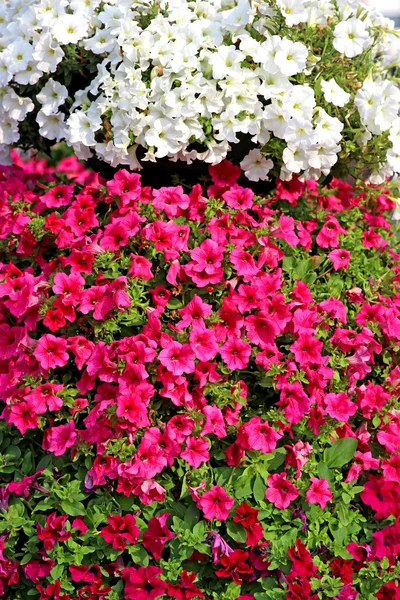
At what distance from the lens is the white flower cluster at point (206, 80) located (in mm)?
2447

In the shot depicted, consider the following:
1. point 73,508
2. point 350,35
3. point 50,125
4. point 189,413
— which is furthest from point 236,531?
point 350,35

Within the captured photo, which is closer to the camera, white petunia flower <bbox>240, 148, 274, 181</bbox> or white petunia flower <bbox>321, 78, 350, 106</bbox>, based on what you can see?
white petunia flower <bbox>321, 78, 350, 106</bbox>

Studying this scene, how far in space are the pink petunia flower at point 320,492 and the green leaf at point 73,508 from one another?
0.64m

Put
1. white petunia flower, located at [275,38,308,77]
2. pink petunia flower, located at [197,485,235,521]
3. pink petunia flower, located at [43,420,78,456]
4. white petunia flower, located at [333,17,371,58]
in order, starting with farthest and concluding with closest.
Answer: white petunia flower, located at [333,17,371,58]
white petunia flower, located at [275,38,308,77]
pink petunia flower, located at [43,420,78,456]
pink petunia flower, located at [197,485,235,521]

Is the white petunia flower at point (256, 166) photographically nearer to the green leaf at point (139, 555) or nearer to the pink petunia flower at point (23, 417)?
the pink petunia flower at point (23, 417)

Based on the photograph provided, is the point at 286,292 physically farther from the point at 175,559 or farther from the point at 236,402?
the point at 175,559

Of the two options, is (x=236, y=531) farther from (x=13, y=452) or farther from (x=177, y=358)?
(x=13, y=452)

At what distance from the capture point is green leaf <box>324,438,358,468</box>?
7.44 ft

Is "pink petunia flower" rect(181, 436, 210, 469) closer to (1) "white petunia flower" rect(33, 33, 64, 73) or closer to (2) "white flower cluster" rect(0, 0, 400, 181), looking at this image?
(2) "white flower cluster" rect(0, 0, 400, 181)

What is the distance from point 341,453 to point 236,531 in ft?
1.31

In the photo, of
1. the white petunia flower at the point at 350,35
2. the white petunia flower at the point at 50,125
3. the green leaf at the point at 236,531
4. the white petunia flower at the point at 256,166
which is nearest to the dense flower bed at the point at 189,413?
the green leaf at the point at 236,531

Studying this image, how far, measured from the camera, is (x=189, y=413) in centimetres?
216

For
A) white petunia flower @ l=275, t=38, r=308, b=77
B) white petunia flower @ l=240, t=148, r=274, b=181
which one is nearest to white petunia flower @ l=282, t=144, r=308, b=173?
white petunia flower @ l=240, t=148, r=274, b=181

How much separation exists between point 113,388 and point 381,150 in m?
1.26
